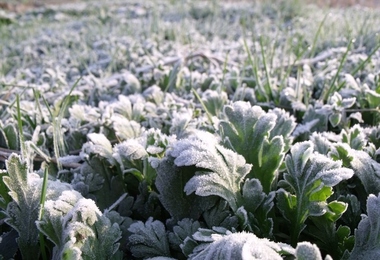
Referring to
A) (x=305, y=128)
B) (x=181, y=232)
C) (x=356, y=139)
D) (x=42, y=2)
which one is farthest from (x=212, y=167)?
(x=42, y=2)

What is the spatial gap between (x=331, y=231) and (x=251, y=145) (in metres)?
0.31

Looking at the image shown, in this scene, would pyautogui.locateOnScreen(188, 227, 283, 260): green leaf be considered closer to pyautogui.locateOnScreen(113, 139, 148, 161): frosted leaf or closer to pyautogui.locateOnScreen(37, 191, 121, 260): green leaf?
pyautogui.locateOnScreen(37, 191, 121, 260): green leaf

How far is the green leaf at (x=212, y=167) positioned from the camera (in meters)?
0.99

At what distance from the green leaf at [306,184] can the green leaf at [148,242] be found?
1.01ft

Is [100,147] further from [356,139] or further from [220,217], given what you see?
[356,139]

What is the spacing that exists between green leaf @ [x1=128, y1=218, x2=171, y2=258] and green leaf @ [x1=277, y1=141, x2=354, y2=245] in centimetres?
31

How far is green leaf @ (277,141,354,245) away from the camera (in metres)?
0.97

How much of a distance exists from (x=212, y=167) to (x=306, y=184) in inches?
9.2

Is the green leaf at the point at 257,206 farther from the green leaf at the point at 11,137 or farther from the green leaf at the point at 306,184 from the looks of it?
the green leaf at the point at 11,137

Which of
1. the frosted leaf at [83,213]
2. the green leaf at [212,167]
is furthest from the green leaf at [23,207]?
the green leaf at [212,167]

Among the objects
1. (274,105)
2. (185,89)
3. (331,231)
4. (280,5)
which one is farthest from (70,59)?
(280,5)

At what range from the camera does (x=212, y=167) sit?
1.01 m

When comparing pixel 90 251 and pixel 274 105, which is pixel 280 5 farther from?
pixel 90 251

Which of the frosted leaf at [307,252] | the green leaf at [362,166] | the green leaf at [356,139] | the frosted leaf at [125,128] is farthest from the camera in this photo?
the frosted leaf at [125,128]
